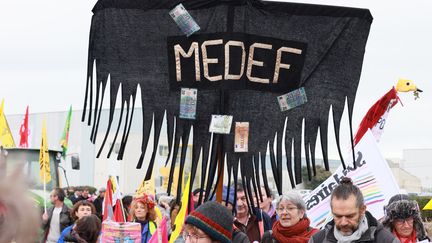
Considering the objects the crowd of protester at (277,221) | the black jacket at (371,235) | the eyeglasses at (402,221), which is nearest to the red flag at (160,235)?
the crowd of protester at (277,221)

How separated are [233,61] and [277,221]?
1732mm

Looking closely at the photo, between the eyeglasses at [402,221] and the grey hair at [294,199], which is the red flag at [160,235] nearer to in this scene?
the grey hair at [294,199]

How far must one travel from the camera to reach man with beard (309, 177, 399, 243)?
4.78 metres

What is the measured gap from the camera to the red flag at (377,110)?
9680 mm

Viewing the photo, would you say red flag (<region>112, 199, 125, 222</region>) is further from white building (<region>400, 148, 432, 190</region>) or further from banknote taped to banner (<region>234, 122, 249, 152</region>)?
white building (<region>400, 148, 432, 190</region>)

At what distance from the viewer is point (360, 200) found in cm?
488

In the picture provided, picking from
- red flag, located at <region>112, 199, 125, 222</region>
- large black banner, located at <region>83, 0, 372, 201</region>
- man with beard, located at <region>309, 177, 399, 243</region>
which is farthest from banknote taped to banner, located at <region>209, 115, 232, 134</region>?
red flag, located at <region>112, 199, 125, 222</region>

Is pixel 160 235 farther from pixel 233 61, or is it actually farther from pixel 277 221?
pixel 233 61

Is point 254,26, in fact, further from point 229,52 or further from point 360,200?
point 360,200

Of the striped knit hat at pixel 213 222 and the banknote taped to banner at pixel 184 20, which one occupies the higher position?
the banknote taped to banner at pixel 184 20

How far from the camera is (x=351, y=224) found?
4.80 m

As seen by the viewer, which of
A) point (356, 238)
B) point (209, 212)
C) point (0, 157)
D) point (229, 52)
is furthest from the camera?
point (229, 52)

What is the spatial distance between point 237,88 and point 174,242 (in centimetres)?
324

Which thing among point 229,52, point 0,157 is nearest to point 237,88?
point 229,52
